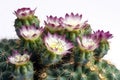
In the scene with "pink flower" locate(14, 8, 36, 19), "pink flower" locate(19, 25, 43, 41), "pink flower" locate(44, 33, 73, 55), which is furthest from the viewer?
"pink flower" locate(14, 8, 36, 19)

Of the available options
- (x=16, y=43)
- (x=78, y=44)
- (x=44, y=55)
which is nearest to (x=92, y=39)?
(x=78, y=44)

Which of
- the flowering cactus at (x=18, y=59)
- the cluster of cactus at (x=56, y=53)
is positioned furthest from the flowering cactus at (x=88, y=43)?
the flowering cactus at (x=18, y=59)

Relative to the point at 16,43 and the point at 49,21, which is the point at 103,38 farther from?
the point at 16,43

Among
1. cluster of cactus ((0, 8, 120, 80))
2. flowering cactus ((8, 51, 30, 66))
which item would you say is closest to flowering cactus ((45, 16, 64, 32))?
cluster of cactus ((0, 8, 120, 80))

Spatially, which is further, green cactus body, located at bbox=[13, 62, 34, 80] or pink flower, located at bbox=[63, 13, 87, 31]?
pink flower, located at bbox=[63, 13, 87, 31]

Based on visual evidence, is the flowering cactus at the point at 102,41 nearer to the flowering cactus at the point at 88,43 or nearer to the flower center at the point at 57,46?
the flowering cactus at the point at 88,43

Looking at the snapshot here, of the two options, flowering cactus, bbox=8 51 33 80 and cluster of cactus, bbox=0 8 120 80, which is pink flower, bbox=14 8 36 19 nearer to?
cluster of cactus, bbox=0 8 120 80

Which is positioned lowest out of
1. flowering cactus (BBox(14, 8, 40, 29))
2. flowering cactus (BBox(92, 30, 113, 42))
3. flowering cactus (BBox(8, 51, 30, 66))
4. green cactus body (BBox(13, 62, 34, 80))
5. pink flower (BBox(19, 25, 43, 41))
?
green cactus body (BBox(13, 62, 34, 80))

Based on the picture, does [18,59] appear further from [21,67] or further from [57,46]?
[57,46]

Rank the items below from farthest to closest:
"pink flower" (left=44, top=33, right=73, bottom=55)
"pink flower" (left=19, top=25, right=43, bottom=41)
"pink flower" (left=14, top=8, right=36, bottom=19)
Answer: "pink flower" (left=14, top=8, right=36, bottom=19) < "pink flower" (left=19, top=25, right=43, bottom=41) < "pink flower" (left=44, top=33, right=73, bottom=55)
